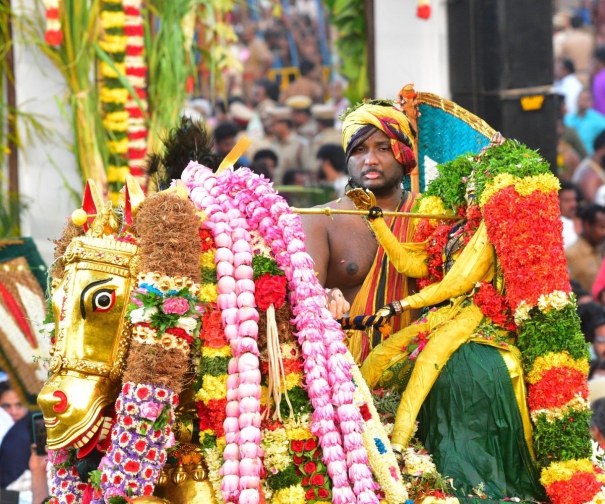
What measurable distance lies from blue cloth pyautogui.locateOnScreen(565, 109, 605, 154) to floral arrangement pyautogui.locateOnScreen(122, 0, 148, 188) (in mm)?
5803

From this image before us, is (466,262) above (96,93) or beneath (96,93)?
beneath

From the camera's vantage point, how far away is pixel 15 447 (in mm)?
5965

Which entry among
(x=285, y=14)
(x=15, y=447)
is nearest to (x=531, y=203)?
(x=15, y=447)

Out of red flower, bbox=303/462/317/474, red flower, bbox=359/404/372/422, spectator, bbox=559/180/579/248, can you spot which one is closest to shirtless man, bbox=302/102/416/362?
red flower, bbox=359/404/372/422

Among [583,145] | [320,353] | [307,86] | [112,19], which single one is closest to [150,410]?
[320,353]

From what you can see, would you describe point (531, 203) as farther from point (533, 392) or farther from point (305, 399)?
point (305, 399)

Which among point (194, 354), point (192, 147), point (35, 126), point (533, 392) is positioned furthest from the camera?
point (35, 126)

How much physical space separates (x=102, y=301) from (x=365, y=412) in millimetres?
974

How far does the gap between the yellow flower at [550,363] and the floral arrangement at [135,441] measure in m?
1.43

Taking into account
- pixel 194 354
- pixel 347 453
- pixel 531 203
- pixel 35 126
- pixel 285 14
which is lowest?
pixel 347 453

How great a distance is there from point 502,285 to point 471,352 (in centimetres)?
31

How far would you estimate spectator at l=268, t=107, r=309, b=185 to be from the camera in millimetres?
12384

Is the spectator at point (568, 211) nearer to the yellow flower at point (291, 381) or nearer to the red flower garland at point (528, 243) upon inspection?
the red flower garland at point (528, 243)

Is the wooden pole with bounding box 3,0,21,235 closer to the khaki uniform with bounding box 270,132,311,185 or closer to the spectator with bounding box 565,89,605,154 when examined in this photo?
the khaki uniform with bounding box 270,132,311,185
